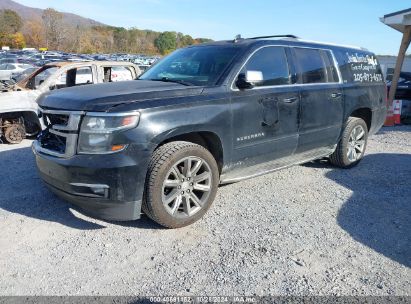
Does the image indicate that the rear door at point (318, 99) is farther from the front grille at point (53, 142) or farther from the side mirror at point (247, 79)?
the front grille at point (53, 142)

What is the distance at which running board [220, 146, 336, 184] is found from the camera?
4.35 meters

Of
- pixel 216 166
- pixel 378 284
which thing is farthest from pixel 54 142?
pixel 378 284

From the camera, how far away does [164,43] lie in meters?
113

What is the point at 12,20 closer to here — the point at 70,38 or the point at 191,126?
the point at 70,38

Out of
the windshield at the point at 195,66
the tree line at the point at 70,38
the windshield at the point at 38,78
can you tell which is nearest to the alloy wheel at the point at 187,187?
the windshield at the point at 195,66

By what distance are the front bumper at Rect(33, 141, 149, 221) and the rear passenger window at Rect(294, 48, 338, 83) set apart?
2621 millimetres

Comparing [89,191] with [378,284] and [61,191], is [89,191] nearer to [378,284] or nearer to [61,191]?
[61,191]

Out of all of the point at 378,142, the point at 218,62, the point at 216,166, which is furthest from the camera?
the point at 378,142

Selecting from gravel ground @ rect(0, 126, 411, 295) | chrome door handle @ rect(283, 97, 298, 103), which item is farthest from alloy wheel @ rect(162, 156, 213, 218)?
chrome door handle @ rect(283, 97, 298, 103)

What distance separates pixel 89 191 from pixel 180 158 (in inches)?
35.5

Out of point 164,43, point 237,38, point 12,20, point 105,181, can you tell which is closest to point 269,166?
point 237,38

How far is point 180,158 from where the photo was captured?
3.72 m

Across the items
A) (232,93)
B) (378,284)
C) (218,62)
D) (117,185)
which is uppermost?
(218,62)

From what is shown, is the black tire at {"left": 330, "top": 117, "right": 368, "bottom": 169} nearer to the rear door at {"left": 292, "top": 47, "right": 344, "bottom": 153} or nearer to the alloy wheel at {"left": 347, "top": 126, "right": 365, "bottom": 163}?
the alloy wheel at {"left": 347, "top": 126, "right": 365, "bottom": 163}
